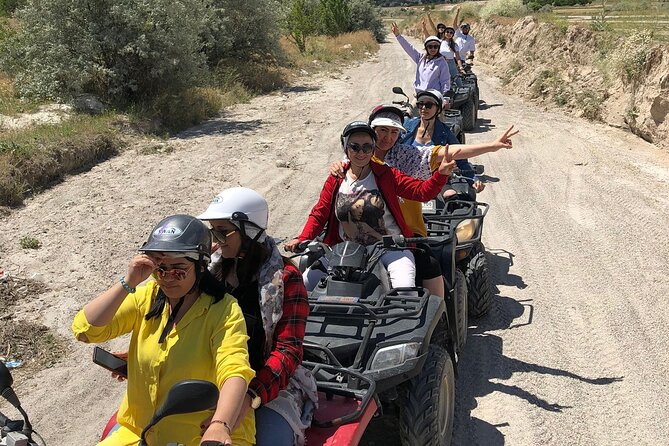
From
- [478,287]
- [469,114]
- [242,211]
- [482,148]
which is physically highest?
[242,211]

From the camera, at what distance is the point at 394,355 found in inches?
139

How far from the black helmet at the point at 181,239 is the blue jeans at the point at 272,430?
2.39 ft

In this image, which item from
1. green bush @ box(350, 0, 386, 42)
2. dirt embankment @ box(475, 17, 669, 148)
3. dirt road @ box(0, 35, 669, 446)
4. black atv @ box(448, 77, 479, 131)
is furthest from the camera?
green bush @ box(350, 0, 386, 42)

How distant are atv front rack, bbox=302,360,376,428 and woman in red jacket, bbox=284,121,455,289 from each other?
116 centimetres

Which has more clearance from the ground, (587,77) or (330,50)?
(587,77)

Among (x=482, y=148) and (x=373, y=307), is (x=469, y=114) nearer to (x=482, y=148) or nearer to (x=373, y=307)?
(x=482, y=148)

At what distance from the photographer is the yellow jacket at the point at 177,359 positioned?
2.66 metres

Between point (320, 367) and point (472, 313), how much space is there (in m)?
3.12

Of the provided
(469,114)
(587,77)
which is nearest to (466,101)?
(469,114)

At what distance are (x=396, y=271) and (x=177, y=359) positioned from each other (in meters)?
2.09

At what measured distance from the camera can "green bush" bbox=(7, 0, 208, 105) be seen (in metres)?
13.8

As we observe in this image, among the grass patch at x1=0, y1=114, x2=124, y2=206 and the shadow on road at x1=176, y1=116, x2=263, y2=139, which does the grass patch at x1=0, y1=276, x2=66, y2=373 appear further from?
the shadow on road at x1=176, y1=116, x2=263, y2=139

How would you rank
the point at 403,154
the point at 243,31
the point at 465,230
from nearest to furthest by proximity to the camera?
the point at 403,154, the point at 465,230, the point at 243,31

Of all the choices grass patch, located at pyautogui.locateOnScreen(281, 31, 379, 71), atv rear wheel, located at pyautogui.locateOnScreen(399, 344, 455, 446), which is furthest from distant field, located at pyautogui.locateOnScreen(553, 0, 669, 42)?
atv rear wheel, located at pyautogui.locateOnScreen(399, 344, 455, 446)
